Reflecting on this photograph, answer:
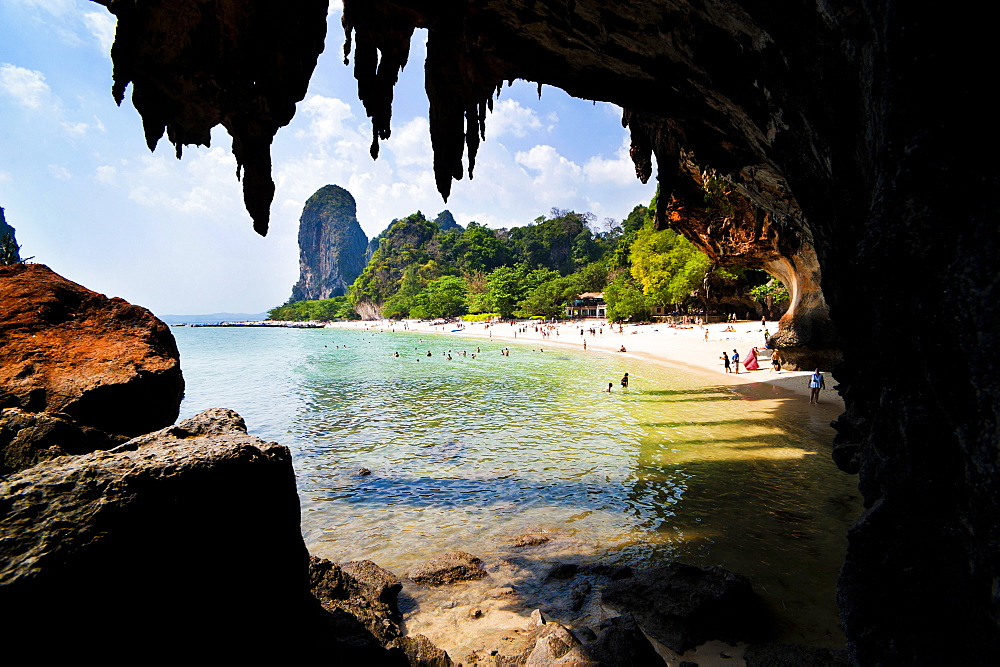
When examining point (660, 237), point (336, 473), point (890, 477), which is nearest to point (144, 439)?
point (890, 477)

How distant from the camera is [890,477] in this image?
2395 mm

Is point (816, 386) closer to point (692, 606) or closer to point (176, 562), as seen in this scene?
point (692, 606)

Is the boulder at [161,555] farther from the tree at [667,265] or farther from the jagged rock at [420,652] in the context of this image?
the tree at [667,265]

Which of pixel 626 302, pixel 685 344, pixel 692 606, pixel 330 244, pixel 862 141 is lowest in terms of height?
pixel 692 606

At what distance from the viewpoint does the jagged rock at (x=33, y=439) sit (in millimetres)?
2240

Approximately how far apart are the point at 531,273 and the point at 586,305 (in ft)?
45.6

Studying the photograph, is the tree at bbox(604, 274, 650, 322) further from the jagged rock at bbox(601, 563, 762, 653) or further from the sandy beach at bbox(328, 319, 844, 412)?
the jagged rock at bbox(601, 563, 762, 653)

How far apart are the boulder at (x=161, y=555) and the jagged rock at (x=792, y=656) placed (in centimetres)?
336

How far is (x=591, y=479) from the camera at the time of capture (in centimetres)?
855

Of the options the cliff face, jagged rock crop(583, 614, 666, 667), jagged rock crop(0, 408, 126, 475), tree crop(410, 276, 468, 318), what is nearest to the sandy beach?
jagged rock crop(583, 614, 666, 667)

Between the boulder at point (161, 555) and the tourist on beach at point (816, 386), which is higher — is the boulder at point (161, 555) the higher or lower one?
the higher one

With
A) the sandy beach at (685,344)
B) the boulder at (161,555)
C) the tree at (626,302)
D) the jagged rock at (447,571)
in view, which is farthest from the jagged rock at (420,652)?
the tree at (626,302)

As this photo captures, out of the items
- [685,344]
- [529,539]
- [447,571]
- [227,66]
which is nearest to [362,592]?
[447,571]

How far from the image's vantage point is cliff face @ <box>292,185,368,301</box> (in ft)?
517
